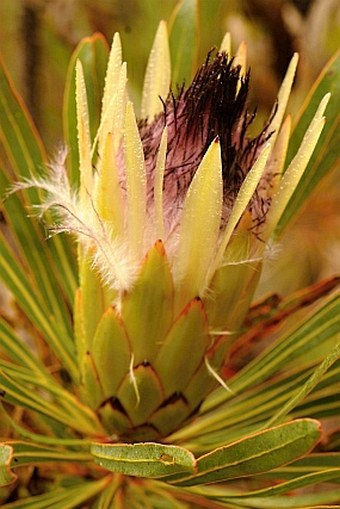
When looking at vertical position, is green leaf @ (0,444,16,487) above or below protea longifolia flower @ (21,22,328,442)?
below

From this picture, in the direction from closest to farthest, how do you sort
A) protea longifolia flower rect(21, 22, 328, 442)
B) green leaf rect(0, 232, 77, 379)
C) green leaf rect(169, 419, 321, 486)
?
green leaf rect(169, 419, 321, 486), protea longifolia flower rect(21, 22, 328, 442), green leaf rect(0, 232, 77, 379)

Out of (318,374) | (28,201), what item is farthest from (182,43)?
(318,374)

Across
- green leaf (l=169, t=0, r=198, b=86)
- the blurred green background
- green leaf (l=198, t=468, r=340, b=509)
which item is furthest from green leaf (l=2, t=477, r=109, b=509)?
the blurred green background

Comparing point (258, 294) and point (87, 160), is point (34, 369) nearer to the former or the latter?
point (87, 160)

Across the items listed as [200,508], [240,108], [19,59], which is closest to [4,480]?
[240,108]

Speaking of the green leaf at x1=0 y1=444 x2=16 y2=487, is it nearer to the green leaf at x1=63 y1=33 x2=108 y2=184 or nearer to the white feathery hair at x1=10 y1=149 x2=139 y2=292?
the white feathery hair at x1=10 y1=149 x2=139 y2=292

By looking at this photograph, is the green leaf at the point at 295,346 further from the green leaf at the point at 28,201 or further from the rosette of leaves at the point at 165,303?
the green leaf at the point at 28,201
